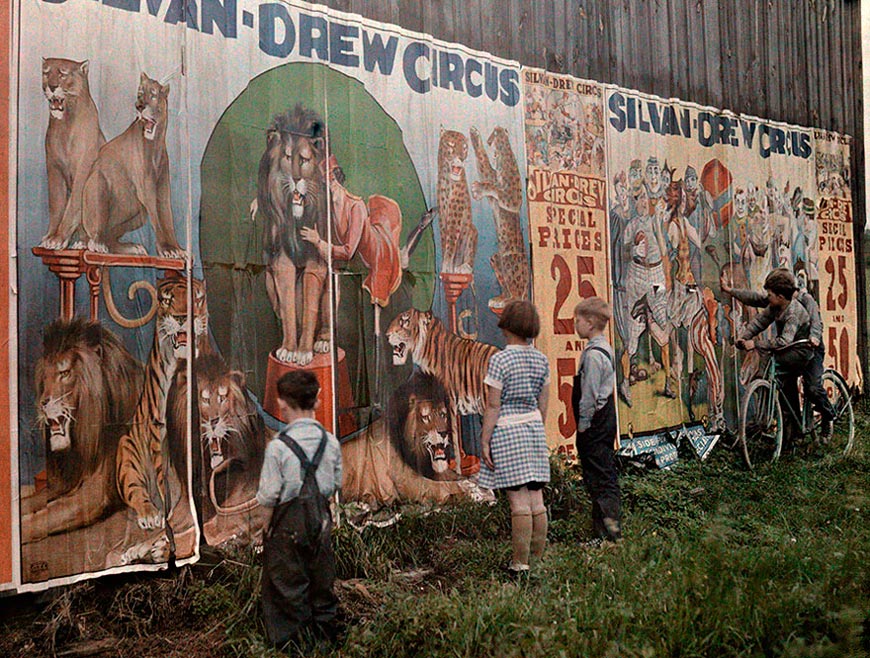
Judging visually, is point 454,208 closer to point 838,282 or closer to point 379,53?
point 379,53

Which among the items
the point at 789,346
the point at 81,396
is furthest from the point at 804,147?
the point at 81,396

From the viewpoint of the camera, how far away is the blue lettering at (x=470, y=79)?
7.28 metres

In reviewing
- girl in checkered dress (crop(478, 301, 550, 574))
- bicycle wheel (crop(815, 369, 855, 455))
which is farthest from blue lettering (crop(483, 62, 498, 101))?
bicycle wheel (crop(815, 369, 855, 455))

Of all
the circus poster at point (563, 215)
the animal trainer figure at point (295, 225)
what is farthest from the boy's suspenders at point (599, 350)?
the animal trainer figure at point (295, 225)

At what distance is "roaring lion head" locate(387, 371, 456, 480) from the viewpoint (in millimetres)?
6637

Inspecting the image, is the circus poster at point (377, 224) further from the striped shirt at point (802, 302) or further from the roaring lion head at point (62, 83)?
the striped shirt at point (802, 302)

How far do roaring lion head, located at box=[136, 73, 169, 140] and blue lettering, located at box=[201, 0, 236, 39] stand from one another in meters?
0.49

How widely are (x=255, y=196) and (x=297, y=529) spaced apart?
7.13ft

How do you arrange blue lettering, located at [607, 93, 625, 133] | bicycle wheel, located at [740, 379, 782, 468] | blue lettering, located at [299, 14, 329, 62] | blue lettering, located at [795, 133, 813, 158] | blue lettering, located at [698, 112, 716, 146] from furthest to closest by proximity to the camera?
blue lettering, located at [795, 133, 813, 158]
blue lettering, located at [698, 112, 716, 146]
bicycle wheel, located at [740, 379, 782, 468]
blue lettering, located at [607, 93, 625, 133]
blue lettering, located at [299, 14, 329, 62]

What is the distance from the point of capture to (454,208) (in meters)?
7.12

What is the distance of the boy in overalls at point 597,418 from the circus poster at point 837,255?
18.9ft

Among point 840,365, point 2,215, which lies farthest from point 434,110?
point 840,365

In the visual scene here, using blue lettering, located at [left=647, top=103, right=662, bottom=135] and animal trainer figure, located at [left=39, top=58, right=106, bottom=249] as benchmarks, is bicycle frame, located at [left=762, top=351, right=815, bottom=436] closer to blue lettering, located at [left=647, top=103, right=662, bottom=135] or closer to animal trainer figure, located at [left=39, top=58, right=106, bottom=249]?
blue lettering, located at [left=647, top=103, right=662, bottom=135]

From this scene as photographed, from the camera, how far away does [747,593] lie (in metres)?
4.35
